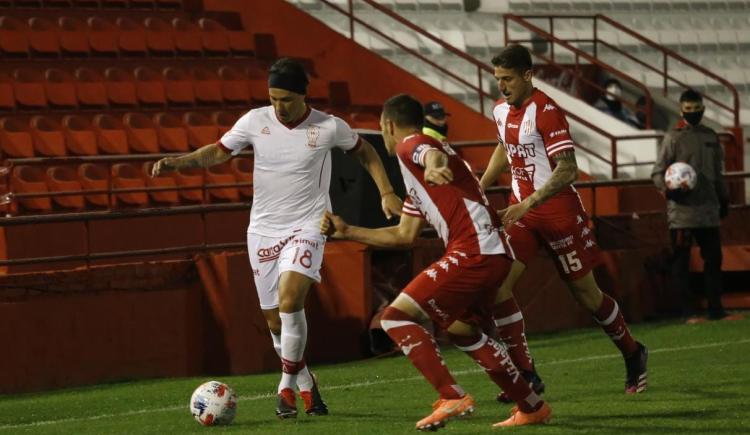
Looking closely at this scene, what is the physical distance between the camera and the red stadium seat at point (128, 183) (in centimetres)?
1563

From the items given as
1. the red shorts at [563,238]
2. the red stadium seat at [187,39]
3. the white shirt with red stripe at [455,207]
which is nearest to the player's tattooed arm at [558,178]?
the red shorts at [563,238]

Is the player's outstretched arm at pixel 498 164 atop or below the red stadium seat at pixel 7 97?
below

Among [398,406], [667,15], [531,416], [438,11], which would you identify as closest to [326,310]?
[398,406]

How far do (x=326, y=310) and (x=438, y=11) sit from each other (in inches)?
408

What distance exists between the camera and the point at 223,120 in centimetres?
1764

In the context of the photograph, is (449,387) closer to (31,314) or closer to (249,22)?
(31,314)

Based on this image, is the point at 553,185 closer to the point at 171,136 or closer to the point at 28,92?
the point at 171,136

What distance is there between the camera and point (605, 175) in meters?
19.2

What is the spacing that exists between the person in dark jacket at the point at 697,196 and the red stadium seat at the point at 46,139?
611 centimetres

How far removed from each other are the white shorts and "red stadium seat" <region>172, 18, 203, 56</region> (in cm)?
980

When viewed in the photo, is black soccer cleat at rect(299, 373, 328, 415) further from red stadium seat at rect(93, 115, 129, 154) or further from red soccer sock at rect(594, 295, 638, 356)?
red stadium seat at rect(93, 115, 129, 154)

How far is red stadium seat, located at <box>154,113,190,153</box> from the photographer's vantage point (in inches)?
663

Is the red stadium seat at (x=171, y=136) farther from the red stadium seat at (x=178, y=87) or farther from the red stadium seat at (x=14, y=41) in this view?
the red stadium seat at (x=14, y=41)

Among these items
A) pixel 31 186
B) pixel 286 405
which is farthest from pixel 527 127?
pixel 31 186
